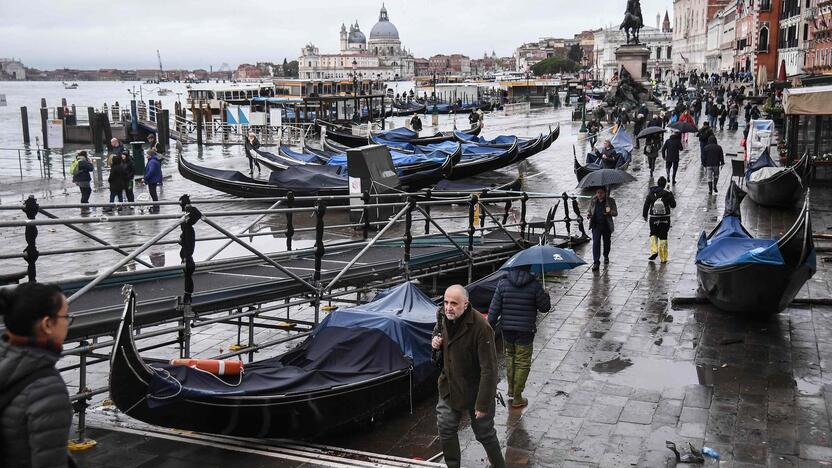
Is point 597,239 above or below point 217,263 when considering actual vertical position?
below

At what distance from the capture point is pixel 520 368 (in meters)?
8.09

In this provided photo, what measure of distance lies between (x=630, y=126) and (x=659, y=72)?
10487 cm

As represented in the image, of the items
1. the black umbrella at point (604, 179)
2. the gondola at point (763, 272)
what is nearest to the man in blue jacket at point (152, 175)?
the black umbrella at point (604, 179)

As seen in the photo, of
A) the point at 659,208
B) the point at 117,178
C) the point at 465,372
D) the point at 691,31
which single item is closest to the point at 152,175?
the point at 117,178

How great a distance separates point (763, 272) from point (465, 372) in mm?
5501

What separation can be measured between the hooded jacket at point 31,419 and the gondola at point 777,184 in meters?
17.0

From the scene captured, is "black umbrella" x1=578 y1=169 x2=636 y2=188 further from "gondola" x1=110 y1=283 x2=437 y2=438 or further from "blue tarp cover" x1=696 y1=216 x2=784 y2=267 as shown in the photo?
"gondola" x1=110 y1=283 x2=437 y2=438

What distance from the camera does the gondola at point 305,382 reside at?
22.0ft

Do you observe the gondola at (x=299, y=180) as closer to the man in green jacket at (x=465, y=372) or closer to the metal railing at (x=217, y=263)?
the metal railing at (x=217, y=263)

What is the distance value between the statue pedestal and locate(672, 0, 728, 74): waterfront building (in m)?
71.5

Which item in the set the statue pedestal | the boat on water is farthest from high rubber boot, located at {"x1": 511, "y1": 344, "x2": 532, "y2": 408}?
the statue pedestal

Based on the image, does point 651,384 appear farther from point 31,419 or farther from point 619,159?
point 619,159

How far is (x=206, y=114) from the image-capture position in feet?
176

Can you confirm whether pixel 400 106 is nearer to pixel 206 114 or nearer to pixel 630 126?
pixel 206 114
